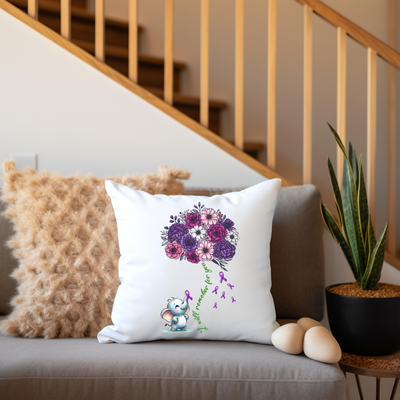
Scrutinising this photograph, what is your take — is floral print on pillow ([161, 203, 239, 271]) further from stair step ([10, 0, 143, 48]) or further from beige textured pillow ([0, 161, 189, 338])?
stair step ([10, 0, 143, 48])

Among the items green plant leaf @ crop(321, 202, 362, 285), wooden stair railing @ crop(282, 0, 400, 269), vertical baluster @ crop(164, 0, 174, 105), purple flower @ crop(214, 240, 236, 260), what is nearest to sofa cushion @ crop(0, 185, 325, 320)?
green plant leaf @ crop(321, 202, 362, 285)

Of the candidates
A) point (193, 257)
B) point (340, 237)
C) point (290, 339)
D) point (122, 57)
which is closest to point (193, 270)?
point (193, 257)

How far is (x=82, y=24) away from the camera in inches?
84.4

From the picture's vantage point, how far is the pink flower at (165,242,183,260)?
896mm

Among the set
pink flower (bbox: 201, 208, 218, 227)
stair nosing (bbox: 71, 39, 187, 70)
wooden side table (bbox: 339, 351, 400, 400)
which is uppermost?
stair nosing (bbox: 71, 39, 187, 70)

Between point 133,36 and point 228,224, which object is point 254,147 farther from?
point 228,224

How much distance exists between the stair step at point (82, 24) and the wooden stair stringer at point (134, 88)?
0.45 metres

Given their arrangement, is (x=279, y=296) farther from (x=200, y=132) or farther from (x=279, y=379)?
(x=200, y=132)

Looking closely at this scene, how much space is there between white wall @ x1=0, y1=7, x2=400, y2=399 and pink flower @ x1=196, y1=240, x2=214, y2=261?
0.60 metres

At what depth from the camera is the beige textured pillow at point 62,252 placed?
974 millimetres

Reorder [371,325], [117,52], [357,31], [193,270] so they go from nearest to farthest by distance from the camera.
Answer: [193,270] → [371,325] → [357,31] → [117,52]

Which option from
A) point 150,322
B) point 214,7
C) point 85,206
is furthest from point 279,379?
point 214,7

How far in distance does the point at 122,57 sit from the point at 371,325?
1.80m

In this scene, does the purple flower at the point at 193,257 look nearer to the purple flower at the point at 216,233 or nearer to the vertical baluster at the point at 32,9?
the purple flower at the point at 216,233
